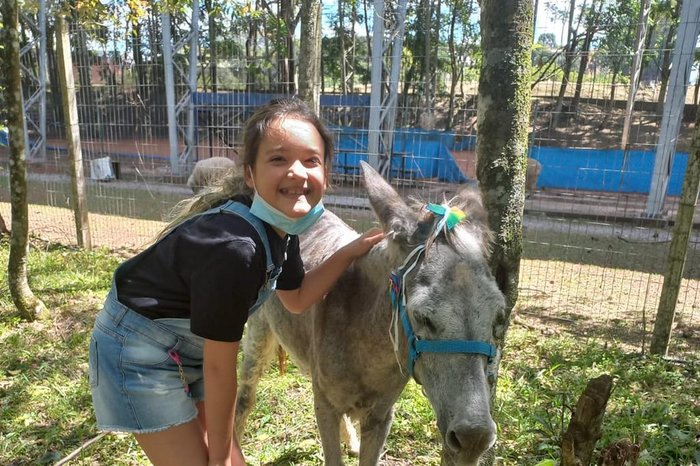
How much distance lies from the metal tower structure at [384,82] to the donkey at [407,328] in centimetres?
600

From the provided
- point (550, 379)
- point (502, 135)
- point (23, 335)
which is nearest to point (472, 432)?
point (502, 135)

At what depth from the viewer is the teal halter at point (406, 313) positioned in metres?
1.75

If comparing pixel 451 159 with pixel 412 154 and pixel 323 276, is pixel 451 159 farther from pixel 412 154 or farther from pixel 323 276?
pixel 323 276

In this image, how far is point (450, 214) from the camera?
2039 millimetres

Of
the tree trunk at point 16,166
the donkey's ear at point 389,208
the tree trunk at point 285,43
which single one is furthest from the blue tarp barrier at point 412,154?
the donkey's ear at point 389,208

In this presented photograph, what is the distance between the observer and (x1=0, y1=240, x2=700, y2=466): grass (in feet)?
11.5

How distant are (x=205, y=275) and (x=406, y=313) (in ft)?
2.55

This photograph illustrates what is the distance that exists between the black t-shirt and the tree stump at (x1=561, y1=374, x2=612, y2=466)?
3.91ft

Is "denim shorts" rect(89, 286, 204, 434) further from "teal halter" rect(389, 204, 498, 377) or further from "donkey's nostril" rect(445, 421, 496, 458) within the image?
"donkey's nostril" rect(445, 421, 496, 458)

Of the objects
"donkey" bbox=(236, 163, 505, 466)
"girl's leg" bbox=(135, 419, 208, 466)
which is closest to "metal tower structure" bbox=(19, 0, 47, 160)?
"donkey" bbox=(236, 163, 505, 466)

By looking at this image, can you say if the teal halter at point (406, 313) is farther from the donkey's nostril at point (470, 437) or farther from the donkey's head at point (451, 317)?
the donkey's nostril at point (470, 437)

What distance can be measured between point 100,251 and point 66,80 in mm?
2721

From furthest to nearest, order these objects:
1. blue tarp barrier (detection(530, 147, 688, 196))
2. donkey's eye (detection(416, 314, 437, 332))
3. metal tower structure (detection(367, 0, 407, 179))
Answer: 1. blue tarp barrier (detection(530, 147, 688, 196))
2. metal tower structure (detection(367, 0, 407, 179))
3. donkey's eye (detection(416, 314, 437, 332))

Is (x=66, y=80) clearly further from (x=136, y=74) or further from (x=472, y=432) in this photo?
(x=472, y=432)
